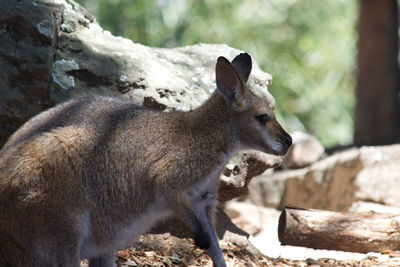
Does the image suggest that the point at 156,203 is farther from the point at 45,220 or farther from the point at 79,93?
the point at 79,93

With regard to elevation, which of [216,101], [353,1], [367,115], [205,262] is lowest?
[205,262]

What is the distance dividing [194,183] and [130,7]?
27.4 ft

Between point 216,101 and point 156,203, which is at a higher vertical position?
point 216,101

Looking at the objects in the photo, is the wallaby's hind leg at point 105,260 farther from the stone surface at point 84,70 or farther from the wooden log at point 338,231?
the wooden log at point 338,231

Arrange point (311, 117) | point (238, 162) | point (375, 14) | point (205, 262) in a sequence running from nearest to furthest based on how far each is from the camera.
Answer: point (205, 262) → point (238, 162) → point (375, 14) → point (311, 117)

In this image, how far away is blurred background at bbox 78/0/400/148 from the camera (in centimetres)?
1020

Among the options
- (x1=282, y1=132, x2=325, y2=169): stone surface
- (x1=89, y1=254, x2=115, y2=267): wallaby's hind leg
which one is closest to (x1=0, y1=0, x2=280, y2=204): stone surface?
(x1=89, y1=254, x2=115, y2=267): wallaby's hind leg

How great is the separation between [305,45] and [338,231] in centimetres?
949

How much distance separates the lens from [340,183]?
8.72m

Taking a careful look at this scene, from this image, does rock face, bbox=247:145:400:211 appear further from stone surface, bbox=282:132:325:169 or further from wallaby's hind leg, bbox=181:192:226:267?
wallaby's hind leg, bbox=181:192:226:267

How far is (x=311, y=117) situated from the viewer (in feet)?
46.8

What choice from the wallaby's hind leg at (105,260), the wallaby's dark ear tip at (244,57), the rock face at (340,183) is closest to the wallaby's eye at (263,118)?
the wallaby's dark ear tip at (244,57)

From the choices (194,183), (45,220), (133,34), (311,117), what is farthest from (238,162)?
(311,117)

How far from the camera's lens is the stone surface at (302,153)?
9.20 meters
